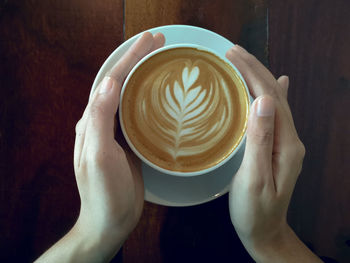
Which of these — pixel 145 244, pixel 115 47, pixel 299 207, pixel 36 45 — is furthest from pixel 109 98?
pixel 299 207

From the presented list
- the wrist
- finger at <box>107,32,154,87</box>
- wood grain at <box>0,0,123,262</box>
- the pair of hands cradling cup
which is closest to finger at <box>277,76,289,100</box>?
the pair of hands cradling cup

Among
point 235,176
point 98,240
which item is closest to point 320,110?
point 235,176

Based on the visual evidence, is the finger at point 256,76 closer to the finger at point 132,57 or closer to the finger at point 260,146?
the finger at point 260,146

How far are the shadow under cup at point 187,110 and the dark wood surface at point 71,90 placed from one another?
0.20 m

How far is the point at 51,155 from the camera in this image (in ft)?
3.02

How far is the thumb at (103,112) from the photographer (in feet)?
2.35

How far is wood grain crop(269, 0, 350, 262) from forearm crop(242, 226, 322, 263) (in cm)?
10

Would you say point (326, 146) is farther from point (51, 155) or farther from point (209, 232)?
point (51, 155)

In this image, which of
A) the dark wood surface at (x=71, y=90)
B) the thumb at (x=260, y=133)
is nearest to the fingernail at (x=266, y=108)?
the thumb at (x=260, y=133)

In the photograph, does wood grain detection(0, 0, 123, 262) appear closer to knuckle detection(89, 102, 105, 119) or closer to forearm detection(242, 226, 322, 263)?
knuckle detection(89, 102, 105, 119)

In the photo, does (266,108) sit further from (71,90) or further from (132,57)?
(71,90)

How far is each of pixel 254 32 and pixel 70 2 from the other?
596 mm

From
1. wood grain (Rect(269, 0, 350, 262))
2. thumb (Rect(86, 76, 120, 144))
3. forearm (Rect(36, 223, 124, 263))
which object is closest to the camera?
thumb (Rect(86, 76, 120, 144))

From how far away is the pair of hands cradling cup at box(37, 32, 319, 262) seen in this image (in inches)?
28.8
